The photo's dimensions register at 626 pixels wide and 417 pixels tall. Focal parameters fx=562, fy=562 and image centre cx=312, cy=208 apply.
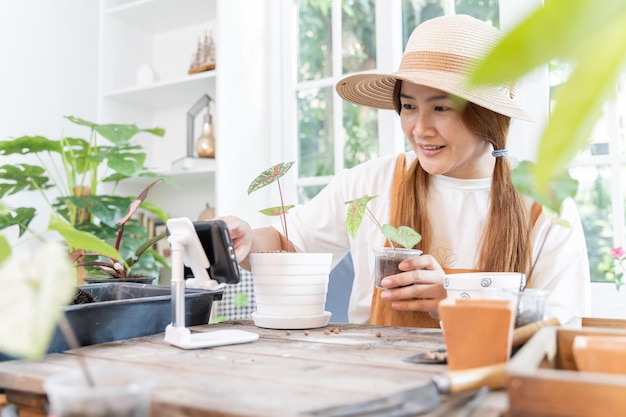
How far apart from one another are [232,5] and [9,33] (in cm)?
115

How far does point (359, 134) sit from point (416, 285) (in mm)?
1718

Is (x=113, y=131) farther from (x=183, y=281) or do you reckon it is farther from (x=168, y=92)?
(x=183, y=281)

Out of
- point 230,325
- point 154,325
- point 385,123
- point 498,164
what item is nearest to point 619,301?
point 498,164

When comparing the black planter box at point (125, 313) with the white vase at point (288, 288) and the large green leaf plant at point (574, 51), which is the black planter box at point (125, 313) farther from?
the large green leaf plant at point (574, 51)

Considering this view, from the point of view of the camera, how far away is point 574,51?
218mm

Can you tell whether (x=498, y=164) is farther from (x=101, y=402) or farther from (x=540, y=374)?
(x=101, y=402)

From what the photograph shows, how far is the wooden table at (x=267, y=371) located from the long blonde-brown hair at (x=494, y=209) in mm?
467

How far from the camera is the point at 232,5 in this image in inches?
111

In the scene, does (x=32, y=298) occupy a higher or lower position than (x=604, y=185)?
lower

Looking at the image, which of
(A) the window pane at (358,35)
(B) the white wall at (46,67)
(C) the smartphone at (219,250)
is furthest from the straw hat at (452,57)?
(B) the white wall at (46,67)

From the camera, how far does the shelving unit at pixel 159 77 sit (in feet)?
10.4

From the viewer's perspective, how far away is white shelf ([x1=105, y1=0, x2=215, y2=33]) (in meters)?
3.14

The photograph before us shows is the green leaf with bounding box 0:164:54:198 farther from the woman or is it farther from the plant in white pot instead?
the plant in white pot

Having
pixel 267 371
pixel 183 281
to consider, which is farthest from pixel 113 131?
pixel 267 371
